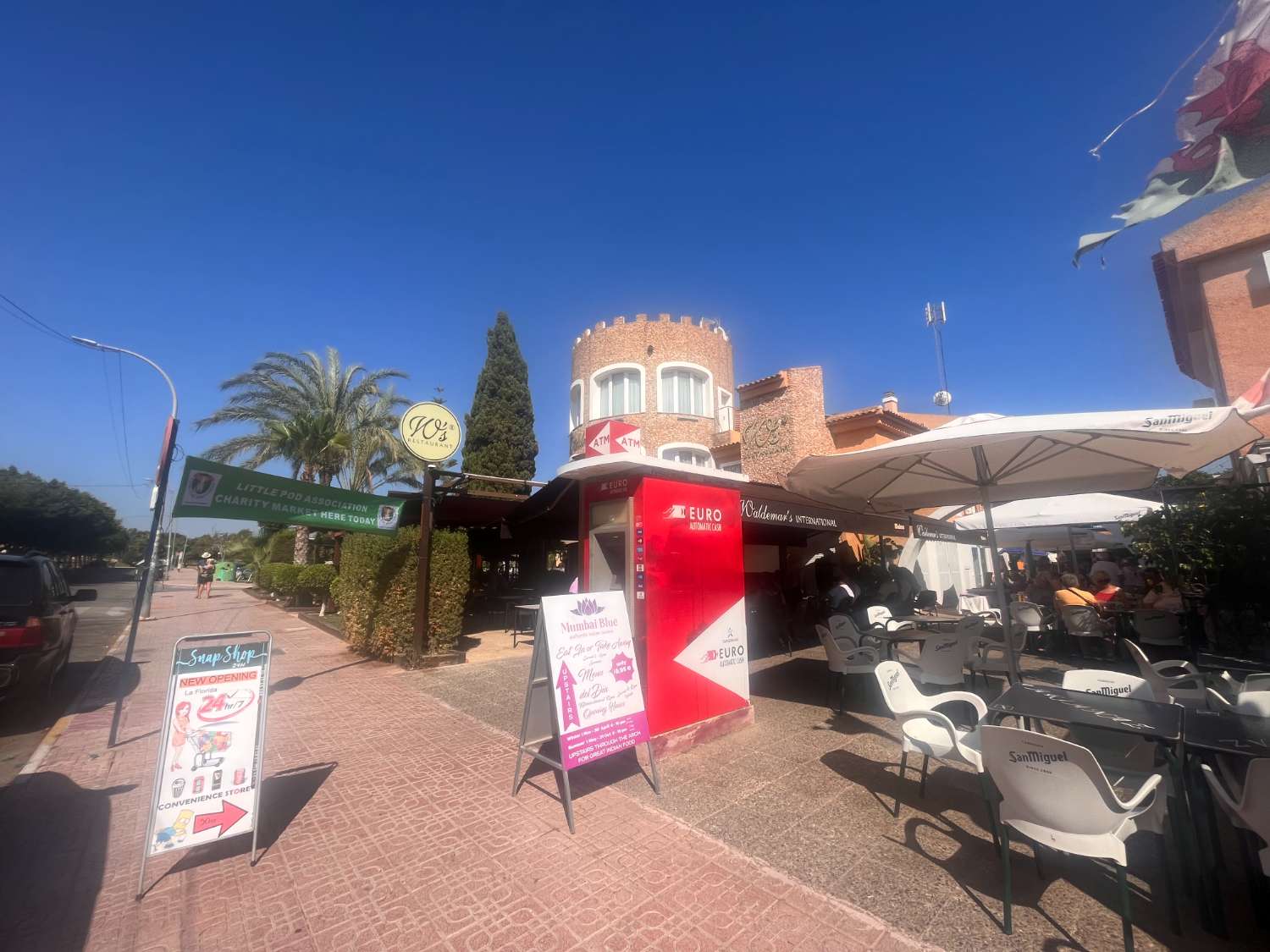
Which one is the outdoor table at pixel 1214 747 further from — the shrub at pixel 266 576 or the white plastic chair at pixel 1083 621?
the shrub at pixel 266 576

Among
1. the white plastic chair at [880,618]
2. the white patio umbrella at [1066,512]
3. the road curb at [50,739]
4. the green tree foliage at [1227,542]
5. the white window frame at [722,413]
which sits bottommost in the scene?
the road curb at [50,739]

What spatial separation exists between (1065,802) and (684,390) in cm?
1953

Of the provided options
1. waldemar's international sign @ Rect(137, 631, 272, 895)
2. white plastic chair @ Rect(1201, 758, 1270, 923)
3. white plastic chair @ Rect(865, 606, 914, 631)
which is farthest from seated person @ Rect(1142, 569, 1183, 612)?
waldemar's international sign @ Rect(137, 631, 272, 895)

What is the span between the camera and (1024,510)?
963cm

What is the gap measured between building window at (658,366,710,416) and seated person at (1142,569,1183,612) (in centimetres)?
1441

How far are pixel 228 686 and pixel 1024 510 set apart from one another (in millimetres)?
11837

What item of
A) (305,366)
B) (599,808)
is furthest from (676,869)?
(305,366)

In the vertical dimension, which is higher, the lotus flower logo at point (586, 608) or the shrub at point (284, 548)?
the shrub at point (284, 548)

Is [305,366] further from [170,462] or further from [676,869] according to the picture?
[676,869]

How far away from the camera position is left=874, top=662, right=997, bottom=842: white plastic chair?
325cm

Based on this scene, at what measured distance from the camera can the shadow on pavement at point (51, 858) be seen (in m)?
2.55

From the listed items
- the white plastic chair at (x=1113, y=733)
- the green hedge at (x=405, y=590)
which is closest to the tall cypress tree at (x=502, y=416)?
the green hedge at (x=405, y=590)

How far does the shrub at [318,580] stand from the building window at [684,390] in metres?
13.3

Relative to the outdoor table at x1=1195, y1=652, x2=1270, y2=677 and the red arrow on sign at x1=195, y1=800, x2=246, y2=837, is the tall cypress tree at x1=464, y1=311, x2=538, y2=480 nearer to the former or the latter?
the red arrow on sign at x1=195, y1=800, x2=246, y2=837
